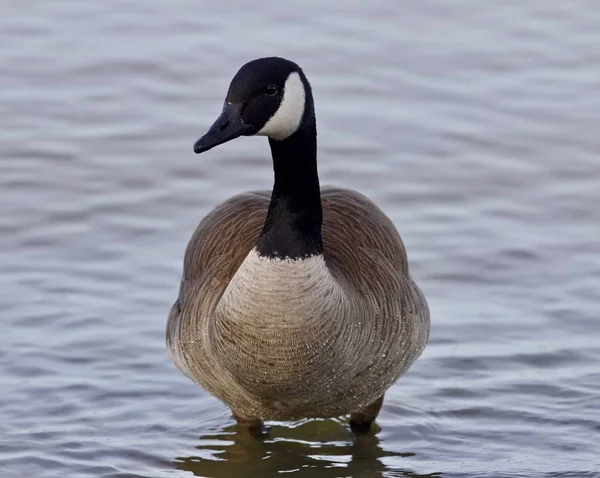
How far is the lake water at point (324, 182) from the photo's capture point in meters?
7.32

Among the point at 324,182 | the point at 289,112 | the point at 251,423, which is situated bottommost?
the point at 251,423

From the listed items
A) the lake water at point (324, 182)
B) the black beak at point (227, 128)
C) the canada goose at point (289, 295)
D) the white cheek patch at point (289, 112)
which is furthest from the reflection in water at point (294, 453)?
the black beak at point (227, 128)

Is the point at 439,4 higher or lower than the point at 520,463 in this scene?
higher

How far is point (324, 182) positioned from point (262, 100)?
4394 mm

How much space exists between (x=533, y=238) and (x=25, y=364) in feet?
12.4

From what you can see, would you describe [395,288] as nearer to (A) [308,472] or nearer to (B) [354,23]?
(A) [308,472]

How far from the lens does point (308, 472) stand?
7.01 m

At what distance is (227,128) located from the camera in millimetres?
5934

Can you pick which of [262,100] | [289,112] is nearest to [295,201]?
[289,112]

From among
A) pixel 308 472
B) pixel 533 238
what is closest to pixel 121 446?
pixel 308 472

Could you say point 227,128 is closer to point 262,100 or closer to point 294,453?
point 262,100

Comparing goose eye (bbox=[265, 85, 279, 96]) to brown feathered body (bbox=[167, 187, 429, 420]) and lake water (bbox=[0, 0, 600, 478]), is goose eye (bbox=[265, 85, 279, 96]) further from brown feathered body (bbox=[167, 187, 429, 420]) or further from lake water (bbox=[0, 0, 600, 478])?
lake water (bbox=[0, 0, 600, 478])

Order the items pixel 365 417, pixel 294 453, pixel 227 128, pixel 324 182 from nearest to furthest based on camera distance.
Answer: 1. pixel 227 128
2. pixel 294 453
3. pixel 365 417
4. pixel 324 182

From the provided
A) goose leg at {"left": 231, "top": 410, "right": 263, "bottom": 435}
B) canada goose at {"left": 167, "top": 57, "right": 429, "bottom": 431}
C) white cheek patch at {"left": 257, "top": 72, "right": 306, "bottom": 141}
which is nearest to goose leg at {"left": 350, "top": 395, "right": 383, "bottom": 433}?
canada goose at {"left": 167, "top": 57, "right": 429, "bottom": 431}
